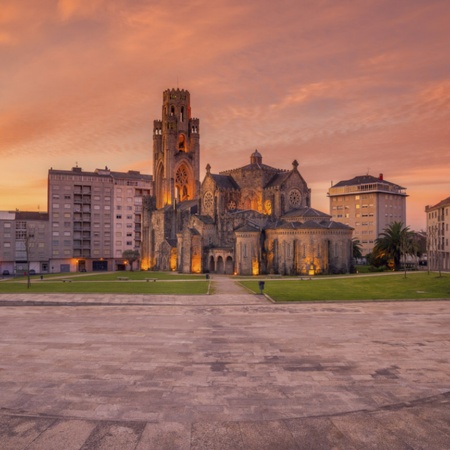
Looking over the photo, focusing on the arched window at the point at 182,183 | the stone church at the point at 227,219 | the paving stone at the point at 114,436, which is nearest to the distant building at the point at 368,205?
the stone church at the point at 227,219

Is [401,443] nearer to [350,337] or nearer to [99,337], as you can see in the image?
[350,337]

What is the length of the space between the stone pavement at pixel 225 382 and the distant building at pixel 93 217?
248 ft

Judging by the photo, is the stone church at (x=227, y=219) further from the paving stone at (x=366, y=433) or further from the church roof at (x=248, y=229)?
the paving stone at (x=366, y=433)

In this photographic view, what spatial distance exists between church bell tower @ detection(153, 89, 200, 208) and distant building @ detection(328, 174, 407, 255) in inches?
1934

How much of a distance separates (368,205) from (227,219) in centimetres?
5980

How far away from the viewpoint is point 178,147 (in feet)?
299

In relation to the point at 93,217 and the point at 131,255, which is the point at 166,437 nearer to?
the point at 131,255

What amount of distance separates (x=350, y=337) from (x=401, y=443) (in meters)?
9.77

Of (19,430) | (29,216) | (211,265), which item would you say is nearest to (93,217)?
(29,216)

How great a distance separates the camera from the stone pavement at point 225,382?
9.25 m

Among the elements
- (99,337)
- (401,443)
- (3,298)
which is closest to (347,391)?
(401,443)

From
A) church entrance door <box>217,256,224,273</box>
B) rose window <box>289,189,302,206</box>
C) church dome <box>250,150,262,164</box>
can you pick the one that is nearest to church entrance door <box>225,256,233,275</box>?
church entrance door <box>217,256,224,273</box>

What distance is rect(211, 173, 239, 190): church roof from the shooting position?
76.5 m

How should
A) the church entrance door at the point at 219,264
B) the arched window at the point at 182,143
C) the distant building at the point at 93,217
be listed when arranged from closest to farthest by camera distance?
the church entrance door at the point at 219,264 < the arched window at the point at 182,143 < the distant building at the point at 93,217
